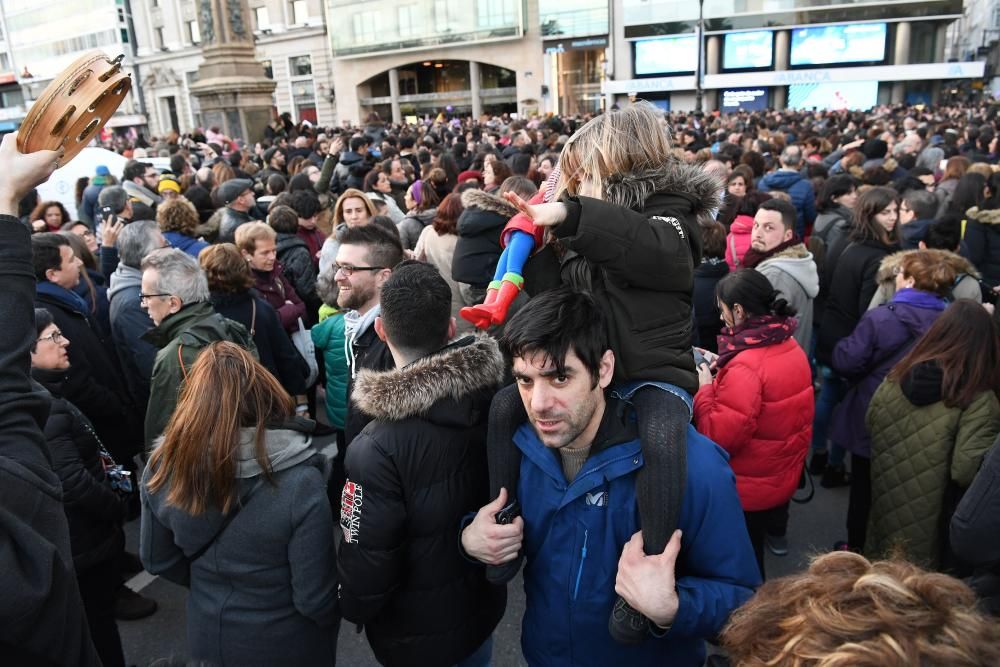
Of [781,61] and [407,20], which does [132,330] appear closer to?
[781,61]

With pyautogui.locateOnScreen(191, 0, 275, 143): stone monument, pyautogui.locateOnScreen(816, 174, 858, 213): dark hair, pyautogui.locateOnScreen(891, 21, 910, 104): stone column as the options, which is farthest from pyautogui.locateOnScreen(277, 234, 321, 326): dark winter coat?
pyautogui.locateOnScreen(891, 21, 910, 104): stone column

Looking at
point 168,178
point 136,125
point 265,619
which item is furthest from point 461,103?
point 265,619

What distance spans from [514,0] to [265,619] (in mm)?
48477

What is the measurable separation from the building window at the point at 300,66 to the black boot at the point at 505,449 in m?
57.9

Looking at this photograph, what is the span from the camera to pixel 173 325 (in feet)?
11.5

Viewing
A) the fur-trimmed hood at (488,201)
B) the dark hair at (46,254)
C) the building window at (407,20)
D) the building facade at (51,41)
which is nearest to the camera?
the fur-trimmed hood at (488,201)

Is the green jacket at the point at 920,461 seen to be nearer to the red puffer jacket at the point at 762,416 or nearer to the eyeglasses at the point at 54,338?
the red puffer jacket at the point at 762,416

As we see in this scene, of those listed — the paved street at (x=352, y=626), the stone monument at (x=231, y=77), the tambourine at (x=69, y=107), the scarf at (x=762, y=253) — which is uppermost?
the stone monument at (x=231, y=77)

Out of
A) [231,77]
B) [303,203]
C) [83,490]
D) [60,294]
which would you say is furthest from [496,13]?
[83,490]

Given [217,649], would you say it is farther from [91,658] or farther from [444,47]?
[444,47]

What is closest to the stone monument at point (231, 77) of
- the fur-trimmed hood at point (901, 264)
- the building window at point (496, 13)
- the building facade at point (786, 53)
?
the fur-trimmed hood at point (901, 264)

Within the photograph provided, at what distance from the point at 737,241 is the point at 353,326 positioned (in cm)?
368

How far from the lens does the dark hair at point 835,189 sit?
615cm

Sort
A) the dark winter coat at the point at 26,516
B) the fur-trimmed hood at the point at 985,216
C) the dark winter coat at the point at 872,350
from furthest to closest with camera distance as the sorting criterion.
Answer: the fur-trimmed hood at the point at 985,216, the dark winter coat at the point at 872,350, the dark winter coat at the point at 26,516
